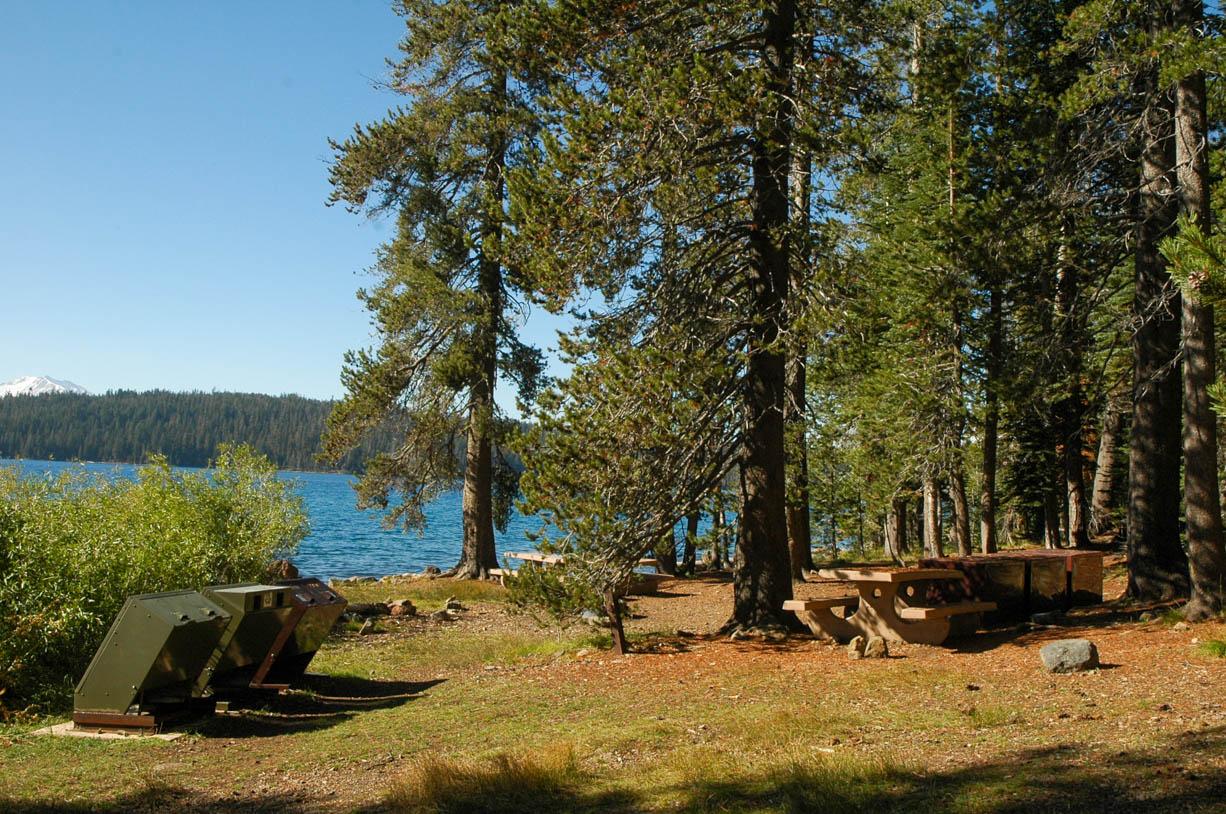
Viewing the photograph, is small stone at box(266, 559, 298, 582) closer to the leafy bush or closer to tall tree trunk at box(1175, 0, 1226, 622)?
the leafy bush

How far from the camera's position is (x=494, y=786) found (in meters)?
6.69

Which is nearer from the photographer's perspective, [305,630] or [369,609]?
[305,630]

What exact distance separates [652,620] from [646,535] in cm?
574

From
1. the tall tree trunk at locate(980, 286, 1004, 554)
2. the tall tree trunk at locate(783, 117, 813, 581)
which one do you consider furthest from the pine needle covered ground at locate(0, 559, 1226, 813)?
the tall tree trunk at locate(980, 286, 1004, 554)

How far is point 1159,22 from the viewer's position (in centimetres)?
1160

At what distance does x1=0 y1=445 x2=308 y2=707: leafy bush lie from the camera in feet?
34.3

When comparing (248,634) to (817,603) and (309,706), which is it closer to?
(309,706)

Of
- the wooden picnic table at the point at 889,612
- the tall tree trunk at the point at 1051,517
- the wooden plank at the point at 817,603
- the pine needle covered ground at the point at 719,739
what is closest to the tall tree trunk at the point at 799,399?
the wooden plank at the point at 817,603

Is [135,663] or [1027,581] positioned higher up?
[1027,581]

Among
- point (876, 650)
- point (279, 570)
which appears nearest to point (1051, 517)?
point (876, 650)

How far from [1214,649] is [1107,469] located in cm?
1337

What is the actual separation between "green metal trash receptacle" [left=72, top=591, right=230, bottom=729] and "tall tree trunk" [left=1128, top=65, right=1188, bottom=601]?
11.2 m

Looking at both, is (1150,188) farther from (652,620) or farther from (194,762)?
(194,762)

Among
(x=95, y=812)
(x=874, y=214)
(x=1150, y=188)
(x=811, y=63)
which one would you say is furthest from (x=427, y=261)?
(x=95, y=812)
